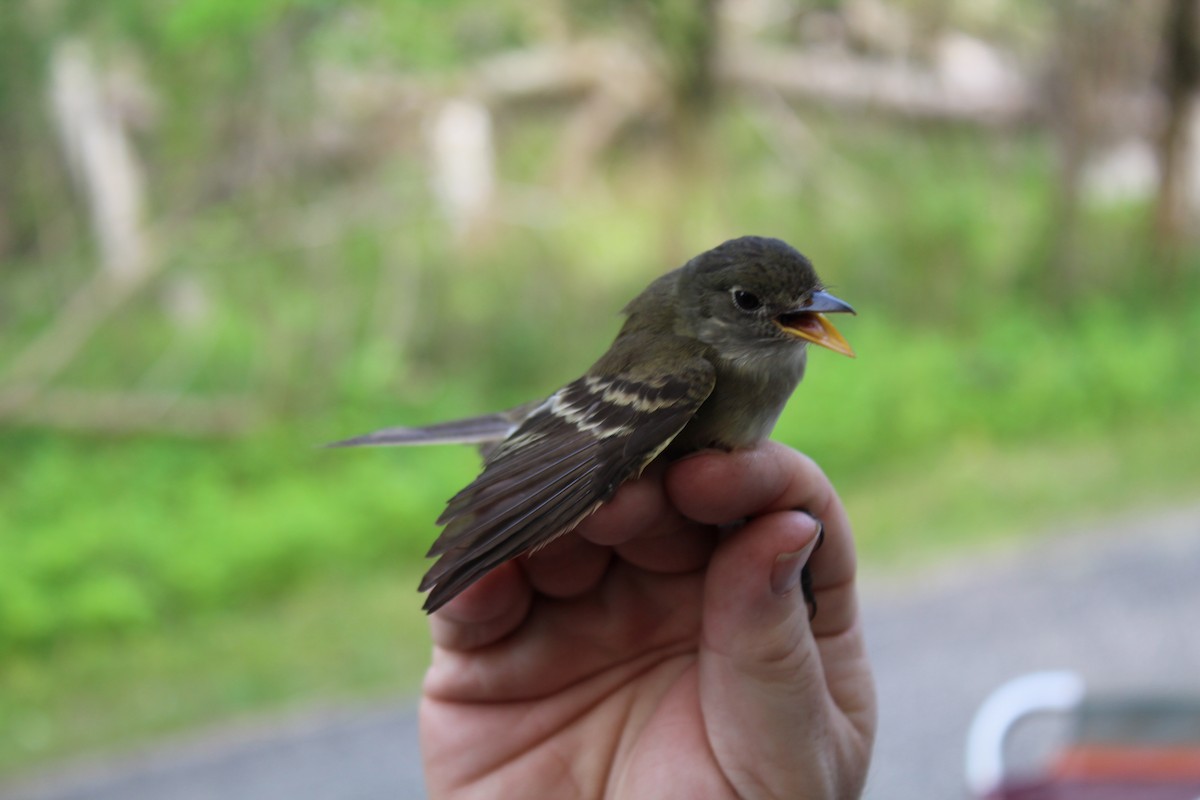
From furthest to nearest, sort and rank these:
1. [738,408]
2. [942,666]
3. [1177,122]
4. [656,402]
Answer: [1177,122]
[942,666]
[738,408]
[656,402]

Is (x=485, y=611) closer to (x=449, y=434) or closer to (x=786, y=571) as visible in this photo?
(x=449, y=434)

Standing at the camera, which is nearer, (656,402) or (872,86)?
(656,402)

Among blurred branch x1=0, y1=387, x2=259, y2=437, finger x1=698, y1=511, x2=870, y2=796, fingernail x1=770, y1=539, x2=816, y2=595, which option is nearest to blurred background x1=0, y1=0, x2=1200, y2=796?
blurred branch x1=0, y1=387, x2=259, y2=437

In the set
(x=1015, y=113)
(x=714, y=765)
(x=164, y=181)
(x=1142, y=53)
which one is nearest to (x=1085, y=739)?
(x=714, y=765)

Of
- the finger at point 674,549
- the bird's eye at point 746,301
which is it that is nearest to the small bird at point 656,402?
the bird's eye at point 746,301

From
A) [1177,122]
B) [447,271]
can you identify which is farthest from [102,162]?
[1177,122]
